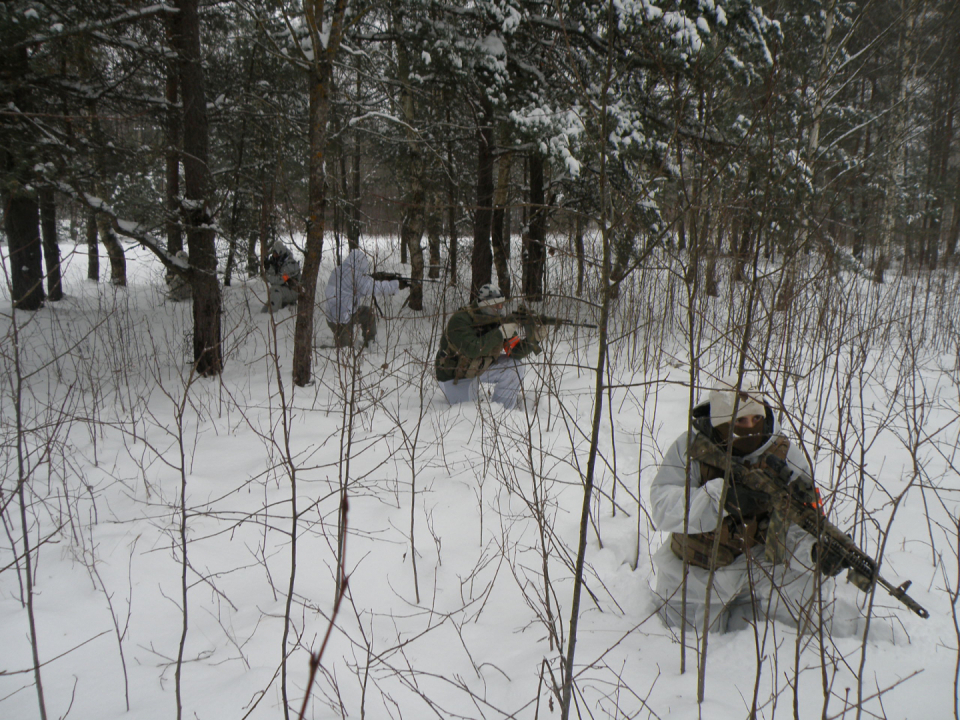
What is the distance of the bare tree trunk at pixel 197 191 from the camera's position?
4777mm

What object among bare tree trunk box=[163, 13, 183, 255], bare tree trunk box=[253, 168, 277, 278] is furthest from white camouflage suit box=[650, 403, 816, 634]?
bare tree trunk box=[163, 13, 183, 255]

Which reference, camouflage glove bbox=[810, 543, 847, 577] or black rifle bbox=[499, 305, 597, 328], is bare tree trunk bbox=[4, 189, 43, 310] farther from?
camouflage glove bbox=[810, 543, 847, 577]

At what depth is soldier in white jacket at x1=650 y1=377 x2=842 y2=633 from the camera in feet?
6.61

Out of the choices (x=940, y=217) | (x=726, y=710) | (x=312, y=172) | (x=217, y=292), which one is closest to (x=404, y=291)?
(x=217, y=292)

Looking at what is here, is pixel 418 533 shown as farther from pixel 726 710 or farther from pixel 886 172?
pixel 886 172

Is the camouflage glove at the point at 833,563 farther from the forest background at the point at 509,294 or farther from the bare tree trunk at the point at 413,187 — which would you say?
the bare tree trunk at the point at 413,187

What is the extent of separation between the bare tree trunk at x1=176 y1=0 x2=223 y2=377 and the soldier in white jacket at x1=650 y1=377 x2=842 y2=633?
397cm

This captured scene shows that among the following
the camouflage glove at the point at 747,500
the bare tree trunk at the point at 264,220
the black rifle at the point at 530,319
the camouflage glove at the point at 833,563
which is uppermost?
the bare tree trunk at the point at 264,220

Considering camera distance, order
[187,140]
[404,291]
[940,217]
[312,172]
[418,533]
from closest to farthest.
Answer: [418,533], [312,172], [187,140], [404,291], [940,217]

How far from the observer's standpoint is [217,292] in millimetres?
5117

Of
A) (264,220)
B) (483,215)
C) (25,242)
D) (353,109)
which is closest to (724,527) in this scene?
(264,220)

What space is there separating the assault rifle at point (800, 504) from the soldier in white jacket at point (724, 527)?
6 centimetres

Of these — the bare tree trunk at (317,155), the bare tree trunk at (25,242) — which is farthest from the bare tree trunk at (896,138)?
the bare tree trunk at (25,242)

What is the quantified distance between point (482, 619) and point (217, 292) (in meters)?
4.11
